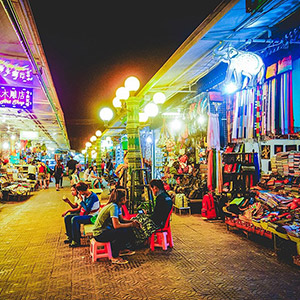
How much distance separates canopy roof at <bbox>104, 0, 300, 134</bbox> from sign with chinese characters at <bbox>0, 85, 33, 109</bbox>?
5.05 m

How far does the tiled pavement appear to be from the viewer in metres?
4.23

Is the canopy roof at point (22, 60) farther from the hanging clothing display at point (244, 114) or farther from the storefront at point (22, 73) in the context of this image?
the hanging clothing display at point (244, 114)

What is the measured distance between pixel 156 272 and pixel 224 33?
16.1 ft

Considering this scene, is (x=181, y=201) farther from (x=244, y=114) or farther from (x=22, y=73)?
(x=22, y=73)

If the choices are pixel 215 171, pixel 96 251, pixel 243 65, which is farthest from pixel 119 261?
pixel 215 171

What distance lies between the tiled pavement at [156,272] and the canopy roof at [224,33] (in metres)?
4.46

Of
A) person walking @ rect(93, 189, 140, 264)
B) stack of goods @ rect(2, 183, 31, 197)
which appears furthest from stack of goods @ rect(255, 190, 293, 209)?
stack of goods @ rect(2, 183, 31, 197)

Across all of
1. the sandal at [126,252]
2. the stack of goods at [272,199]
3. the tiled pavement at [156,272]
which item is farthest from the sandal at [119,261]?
the stack of goods at [272,199]

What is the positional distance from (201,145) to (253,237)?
4.41m

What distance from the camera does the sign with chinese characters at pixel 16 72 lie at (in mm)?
10620

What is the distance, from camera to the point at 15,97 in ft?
33.8

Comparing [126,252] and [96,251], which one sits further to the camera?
[126,252]

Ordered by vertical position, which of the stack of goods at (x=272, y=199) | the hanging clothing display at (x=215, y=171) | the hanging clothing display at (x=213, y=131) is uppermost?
the hanging clothing display at (x=213, y=131)

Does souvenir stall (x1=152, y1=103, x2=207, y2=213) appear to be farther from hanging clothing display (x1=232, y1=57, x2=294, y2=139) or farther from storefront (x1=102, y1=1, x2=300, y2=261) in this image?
hanging clothing display (x1=232, y1=57, x2=294, y2=139)
